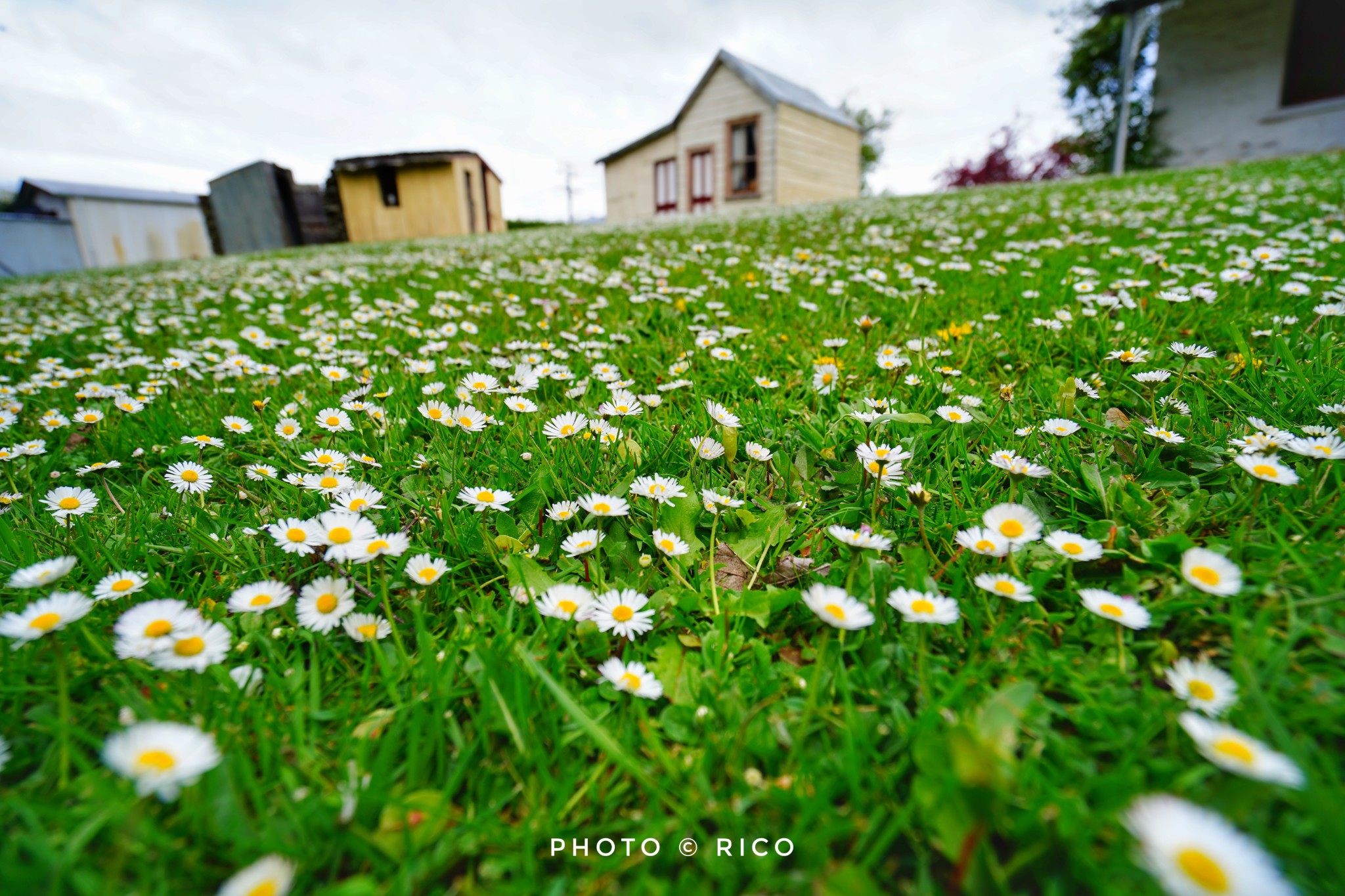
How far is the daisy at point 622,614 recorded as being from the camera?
101 centimetres

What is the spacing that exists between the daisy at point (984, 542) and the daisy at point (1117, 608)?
13cm

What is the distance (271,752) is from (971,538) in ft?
3.76

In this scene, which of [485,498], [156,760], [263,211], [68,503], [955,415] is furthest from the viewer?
[263,211]

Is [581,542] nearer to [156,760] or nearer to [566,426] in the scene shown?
[566,426]

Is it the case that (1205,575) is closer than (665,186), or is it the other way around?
(1205,575)

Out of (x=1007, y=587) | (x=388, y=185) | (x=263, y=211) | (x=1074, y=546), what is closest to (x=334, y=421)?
(x=1007, y=587)

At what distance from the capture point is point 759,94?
14203mm

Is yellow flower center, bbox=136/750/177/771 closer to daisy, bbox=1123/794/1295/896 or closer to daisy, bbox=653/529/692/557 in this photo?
daisy, bbox=653/529/692/557

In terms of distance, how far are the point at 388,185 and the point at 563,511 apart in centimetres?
1829

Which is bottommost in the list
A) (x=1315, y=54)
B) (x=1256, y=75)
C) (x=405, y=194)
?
(x=405, y=194)

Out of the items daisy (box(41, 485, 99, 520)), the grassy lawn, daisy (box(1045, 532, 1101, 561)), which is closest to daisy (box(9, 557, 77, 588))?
the grassy lawn

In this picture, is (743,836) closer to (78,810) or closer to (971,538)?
(971,538)

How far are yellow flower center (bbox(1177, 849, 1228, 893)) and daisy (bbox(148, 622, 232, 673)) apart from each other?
1165mm

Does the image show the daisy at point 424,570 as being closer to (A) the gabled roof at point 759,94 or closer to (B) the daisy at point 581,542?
(B) the daisy at point 581,542
